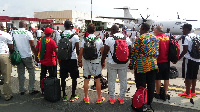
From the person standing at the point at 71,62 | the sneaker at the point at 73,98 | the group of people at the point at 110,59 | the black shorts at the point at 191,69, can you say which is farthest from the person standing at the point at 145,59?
the sneaker at the point at 73,98

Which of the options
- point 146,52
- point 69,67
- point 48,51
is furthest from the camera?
point 48,51

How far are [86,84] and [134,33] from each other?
39.2ft

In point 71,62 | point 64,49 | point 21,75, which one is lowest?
point 21,75

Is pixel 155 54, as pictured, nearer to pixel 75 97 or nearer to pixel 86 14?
pixel 75 97

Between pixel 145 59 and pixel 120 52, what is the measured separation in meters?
0.58

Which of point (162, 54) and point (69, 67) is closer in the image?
point (162, 54)

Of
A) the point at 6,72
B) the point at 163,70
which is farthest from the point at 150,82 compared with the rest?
the point at 6,72

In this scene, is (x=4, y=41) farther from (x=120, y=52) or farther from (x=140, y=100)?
(x=140, y=100)

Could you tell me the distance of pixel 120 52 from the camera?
3898 millimetres

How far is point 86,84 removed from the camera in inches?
169

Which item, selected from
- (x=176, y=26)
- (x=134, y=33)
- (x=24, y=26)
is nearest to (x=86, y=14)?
(x=176, y=26)

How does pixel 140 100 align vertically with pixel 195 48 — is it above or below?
below

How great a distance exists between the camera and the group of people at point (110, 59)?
3.81 metres

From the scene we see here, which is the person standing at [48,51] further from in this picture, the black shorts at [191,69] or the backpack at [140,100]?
the black shorts at [191,69]
